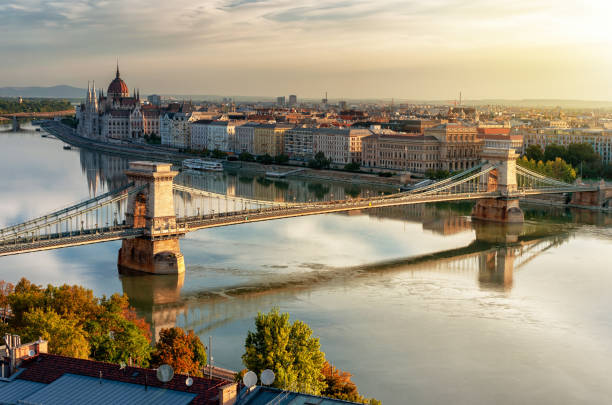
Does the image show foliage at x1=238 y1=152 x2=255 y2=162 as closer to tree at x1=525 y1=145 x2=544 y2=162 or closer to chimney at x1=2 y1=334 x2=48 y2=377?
tree at x1=525 y1=145 x2=544 y2=162

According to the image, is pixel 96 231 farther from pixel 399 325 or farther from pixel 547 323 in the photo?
pixel 547 323

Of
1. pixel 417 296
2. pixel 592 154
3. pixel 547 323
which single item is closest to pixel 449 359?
pixel 547 323

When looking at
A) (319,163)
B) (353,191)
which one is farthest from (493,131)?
(353,191)

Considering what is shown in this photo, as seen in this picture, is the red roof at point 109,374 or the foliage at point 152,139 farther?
the foliage at point 152,139

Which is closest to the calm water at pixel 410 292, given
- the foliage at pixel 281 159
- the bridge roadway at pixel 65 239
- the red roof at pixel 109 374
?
the bridge roadway at pixel 65 239

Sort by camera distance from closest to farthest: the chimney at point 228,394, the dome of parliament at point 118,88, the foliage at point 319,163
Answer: the chimney at point 228,394 < the foliage at point 319,163 < the dome of parliament at point 118,88

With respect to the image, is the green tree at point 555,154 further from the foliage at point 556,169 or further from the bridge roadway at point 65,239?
the bridge roadway at point 65,239
